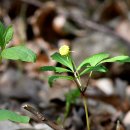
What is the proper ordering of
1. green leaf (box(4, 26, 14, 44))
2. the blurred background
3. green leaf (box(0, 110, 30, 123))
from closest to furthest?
green leaf (box(0, 110, 30, 123))
green leaf (box(4, 26, 14, 44))
the blurred background

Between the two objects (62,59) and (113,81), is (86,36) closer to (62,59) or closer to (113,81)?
(113,81)

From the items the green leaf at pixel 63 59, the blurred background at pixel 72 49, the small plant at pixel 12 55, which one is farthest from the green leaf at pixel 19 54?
the blurred background at pixel 72 49

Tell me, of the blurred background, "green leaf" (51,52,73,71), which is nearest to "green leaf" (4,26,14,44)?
"green leaf" (51,52,73,71)

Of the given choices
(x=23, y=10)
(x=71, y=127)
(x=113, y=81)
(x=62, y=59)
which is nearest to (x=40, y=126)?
(x=71, y=127)

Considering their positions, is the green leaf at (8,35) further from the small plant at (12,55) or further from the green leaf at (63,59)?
the green leaf at (63,59)

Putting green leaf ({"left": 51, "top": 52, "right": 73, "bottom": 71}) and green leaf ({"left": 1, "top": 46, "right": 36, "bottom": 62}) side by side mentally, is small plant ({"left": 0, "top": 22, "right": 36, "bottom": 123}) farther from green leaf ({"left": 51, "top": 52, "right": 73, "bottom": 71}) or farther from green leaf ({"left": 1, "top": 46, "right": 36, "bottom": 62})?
green leaf ({"left": 51, "top": 52, "right": 73, "bottom": 71})

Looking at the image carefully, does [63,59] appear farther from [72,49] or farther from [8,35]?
[72,49]
